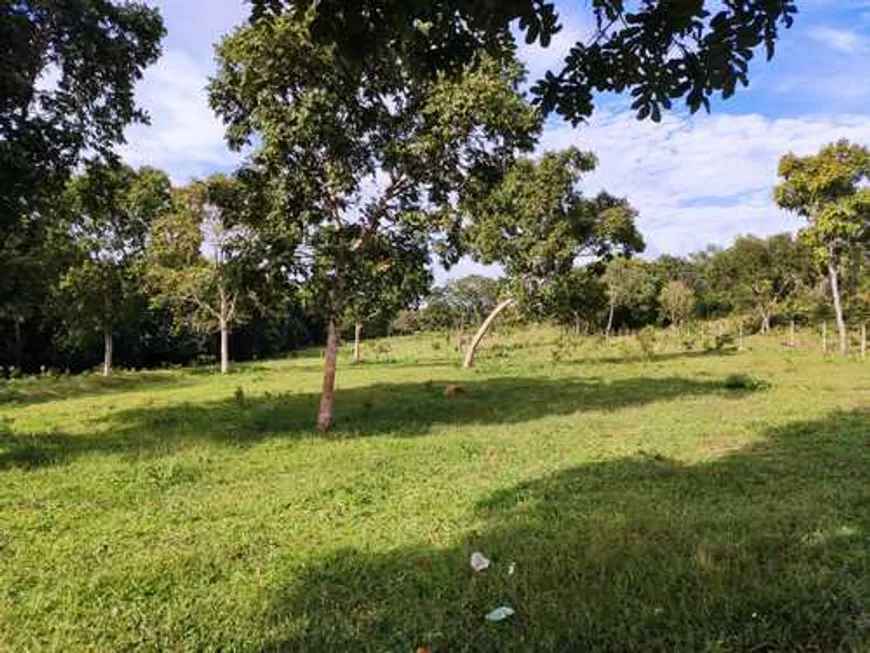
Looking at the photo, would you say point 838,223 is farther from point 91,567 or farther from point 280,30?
point 91,567

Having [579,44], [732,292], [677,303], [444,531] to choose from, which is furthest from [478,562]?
[677,303]

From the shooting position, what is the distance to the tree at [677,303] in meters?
56.1

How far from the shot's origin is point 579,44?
13.4 feet

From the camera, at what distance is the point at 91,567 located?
5969 millimetres

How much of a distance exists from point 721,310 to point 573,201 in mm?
31512

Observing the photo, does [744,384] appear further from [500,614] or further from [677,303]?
[677,303]

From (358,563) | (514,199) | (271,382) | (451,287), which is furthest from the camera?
(451,287)

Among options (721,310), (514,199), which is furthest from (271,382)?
(721,310)

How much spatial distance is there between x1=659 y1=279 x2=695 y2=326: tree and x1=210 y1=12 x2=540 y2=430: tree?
4476 centimetres

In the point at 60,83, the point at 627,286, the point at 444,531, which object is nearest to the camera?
the point at 444,531

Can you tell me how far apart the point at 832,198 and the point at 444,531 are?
34.9 m

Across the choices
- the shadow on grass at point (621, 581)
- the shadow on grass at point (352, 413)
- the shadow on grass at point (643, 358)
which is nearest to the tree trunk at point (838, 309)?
the shadow on grass at point (643, 358)

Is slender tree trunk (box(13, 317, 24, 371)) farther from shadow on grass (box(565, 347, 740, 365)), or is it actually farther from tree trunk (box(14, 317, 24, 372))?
shadow on grass (box(565, 347, 740, 365))

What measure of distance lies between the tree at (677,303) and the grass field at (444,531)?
41.6 meters
